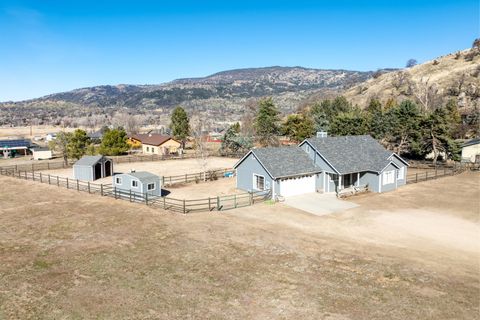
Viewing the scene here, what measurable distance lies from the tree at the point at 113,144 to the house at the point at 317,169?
4045cm

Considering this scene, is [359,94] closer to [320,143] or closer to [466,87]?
[466,87]

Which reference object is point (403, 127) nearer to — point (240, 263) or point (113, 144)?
point (240, 263)

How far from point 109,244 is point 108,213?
726 centimetres

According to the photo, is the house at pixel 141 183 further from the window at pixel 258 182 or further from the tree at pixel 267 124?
the tree at pixel 267 124

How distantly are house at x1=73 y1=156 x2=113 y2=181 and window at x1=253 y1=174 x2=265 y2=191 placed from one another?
67.6 feet

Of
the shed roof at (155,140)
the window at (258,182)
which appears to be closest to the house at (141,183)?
the window at (258,182)

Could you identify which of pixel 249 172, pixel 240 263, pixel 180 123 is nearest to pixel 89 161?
pixel 249 172

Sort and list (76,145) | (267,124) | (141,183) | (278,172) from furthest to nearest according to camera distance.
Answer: (267,124)
(76,145)
(278,172)
(141,183)

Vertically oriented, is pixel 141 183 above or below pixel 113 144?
below

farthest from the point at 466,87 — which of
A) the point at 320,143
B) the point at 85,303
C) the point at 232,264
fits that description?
the point at 85,303

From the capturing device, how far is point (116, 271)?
18.4 meters

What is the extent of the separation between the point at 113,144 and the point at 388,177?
52145 mm

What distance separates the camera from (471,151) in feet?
179

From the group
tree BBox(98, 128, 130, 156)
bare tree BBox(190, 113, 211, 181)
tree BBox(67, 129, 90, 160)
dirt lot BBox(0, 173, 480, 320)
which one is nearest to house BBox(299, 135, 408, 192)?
dirt lot BBox(0, 173, 480, 320)
